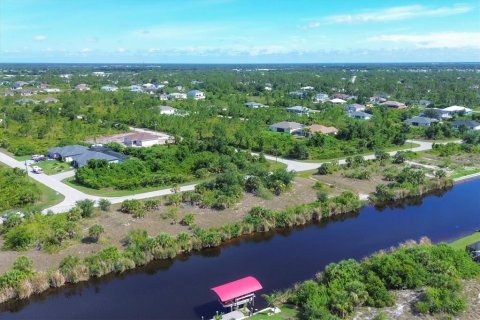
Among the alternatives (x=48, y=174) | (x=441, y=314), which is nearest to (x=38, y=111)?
(x=48, y=174)

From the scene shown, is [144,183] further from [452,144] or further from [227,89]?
[227,89]

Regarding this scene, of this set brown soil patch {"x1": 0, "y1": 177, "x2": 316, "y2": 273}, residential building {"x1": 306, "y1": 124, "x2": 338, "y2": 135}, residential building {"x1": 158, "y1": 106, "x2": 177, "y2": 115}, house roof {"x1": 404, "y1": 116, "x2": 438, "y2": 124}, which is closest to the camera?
brown soil patch {"x1": 0, "y1": 177, "x2": 316, "y2": 273}

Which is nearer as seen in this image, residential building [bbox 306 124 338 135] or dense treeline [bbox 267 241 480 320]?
dense treeline [bbox 267 241 480 320]

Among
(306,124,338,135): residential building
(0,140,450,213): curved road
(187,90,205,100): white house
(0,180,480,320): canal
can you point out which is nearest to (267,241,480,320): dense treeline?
(0,180,480,320): canal

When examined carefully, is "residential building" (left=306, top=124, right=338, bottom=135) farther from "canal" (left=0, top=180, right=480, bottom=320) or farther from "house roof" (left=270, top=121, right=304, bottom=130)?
"canal" (left=0, top=180, right=480, bottom=320)

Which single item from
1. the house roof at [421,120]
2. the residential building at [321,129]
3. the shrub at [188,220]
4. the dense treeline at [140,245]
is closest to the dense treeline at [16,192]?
the dense treeline at [140,245]

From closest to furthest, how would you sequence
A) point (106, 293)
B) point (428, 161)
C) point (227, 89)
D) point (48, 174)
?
point (106, 293) < point (48, 174) < point (428, 161) < point (227, 89)

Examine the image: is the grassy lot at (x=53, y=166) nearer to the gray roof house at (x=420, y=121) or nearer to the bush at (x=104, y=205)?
the bush at (x=104, y=205)
